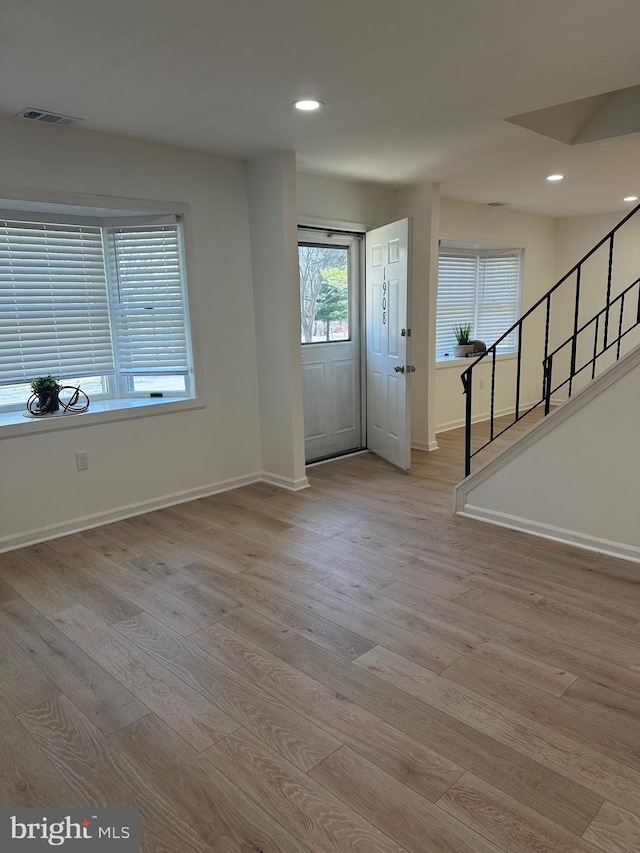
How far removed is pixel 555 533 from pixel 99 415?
3.06 metres

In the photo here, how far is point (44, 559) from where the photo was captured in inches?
134

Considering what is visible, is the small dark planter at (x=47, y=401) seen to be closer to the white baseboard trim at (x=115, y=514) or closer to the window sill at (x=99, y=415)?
the window sill at (x=99, y=415)

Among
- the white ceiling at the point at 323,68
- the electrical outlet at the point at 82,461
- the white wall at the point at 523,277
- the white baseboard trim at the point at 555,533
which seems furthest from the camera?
the white wall at the point at 523,277

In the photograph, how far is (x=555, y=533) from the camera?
138 inches

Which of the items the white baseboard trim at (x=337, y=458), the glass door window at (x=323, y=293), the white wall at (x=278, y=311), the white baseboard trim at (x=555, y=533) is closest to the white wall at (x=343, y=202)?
the glass door window at (x=323, y=293)

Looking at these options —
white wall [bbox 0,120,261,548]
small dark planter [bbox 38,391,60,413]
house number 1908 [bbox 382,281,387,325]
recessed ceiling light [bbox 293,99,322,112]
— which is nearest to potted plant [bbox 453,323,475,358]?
house number 1908 [bbox 382,281,387,325]

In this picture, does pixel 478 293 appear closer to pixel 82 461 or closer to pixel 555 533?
pixel 555 533

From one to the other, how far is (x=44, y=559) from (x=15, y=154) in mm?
2379

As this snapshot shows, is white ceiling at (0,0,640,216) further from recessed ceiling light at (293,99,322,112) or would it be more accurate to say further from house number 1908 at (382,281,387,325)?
house number 1908 at (382,281,387,325)

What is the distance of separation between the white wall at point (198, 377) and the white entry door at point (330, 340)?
72cm

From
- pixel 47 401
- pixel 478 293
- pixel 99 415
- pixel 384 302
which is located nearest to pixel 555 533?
pixel 384 302

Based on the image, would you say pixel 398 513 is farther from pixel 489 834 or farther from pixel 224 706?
pixel 489 834

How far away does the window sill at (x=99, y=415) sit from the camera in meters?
3.52

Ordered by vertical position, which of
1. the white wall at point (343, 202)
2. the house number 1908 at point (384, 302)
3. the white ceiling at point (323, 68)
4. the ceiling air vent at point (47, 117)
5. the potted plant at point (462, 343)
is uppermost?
the ceiling air vent at point (47, 117)
